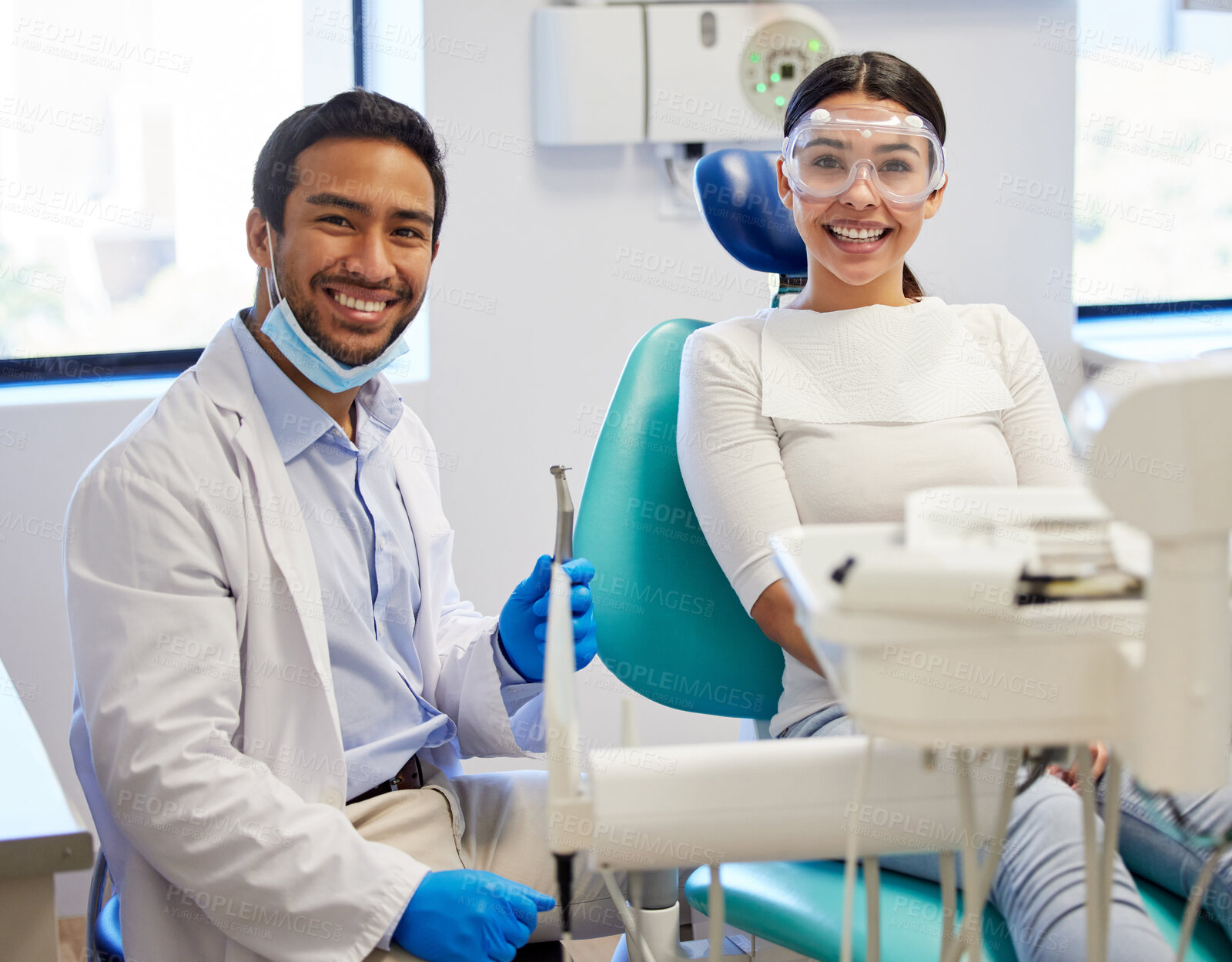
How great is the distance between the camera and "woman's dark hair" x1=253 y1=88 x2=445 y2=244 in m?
1.42

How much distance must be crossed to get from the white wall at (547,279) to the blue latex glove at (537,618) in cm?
97

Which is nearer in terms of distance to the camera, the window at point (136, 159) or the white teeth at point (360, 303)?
the white teeth at point (360, 303)

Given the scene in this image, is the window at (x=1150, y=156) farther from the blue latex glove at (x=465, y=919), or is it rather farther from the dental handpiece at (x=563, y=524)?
the blue latex glove at (x=465, y=919)

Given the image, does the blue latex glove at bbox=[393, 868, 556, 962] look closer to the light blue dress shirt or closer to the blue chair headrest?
the light blue dress shirt

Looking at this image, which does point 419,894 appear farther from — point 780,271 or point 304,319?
point 780,271

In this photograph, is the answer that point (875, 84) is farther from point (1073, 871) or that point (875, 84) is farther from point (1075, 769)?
point (1073, 871)

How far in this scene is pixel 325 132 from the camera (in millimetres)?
1414

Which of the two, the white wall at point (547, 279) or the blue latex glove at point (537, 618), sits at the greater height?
the white wall at point (547, 279)

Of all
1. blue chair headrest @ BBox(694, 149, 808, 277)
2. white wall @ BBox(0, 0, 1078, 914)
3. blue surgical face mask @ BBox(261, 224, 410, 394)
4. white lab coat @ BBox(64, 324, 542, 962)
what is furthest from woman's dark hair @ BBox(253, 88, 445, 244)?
white wall @ BBox(0, 0, 1078, 914)

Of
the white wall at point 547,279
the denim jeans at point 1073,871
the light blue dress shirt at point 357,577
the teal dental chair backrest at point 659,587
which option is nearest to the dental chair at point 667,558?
the teal dental chair backrest at point 659,587

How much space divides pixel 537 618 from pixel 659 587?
19 cm

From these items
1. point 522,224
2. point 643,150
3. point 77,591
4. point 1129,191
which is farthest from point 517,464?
point 1129,191

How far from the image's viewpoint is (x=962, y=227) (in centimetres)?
259

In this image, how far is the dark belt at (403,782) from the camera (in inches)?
55.2
